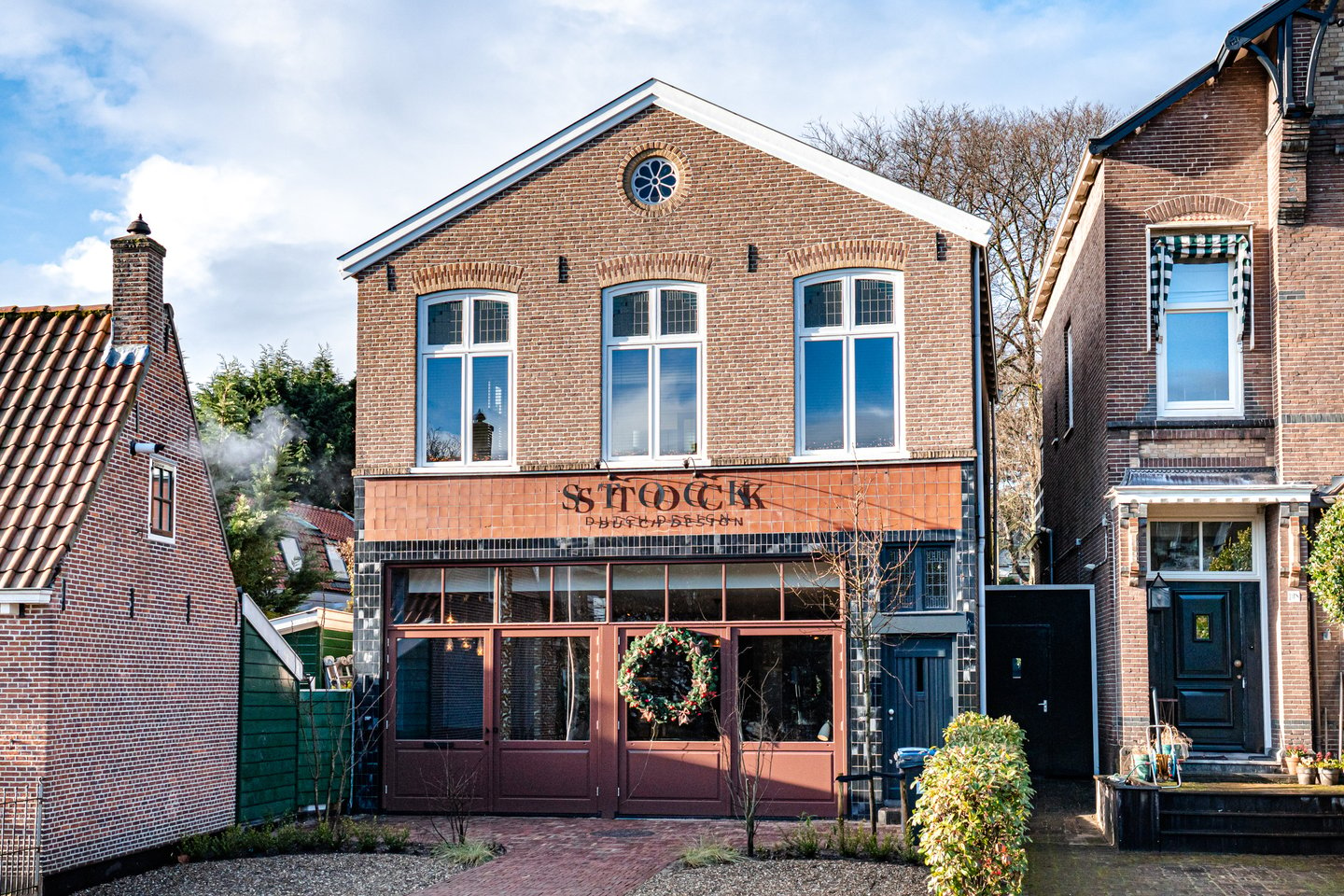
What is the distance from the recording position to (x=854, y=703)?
1609 cm

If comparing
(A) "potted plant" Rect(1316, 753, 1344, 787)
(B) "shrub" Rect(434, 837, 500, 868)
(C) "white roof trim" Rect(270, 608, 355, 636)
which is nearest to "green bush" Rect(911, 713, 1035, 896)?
(B) "shrub" Rect(434, 837, 500, 868)

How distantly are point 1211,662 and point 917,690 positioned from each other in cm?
359

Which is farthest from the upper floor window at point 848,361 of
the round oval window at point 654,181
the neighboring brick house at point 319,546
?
the neighboring brick house at point 319,546

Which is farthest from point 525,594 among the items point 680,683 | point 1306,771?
point 1306,771

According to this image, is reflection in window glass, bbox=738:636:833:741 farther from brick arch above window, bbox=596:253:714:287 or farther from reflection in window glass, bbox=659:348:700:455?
brick arch above window, bbox=596:253:714:287

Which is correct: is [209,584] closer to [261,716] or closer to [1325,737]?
[261,716]

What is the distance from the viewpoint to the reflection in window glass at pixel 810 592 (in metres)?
16.4

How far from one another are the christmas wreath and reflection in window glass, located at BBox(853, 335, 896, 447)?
319 cm

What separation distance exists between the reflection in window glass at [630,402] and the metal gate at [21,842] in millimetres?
7855

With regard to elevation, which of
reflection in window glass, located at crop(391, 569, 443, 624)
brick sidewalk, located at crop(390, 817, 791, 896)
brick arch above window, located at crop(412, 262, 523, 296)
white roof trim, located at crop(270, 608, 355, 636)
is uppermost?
brick arch above window, located at crop(412, 262, 523, 296)

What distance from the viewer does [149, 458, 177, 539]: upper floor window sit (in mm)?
14359

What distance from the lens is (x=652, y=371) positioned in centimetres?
1727

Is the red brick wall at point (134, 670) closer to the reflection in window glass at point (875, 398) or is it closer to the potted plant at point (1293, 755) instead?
the reflection in window glass at point (875, 398)

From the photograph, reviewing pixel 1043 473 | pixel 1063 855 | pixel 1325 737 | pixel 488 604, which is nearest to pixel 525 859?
pixel 488 604
